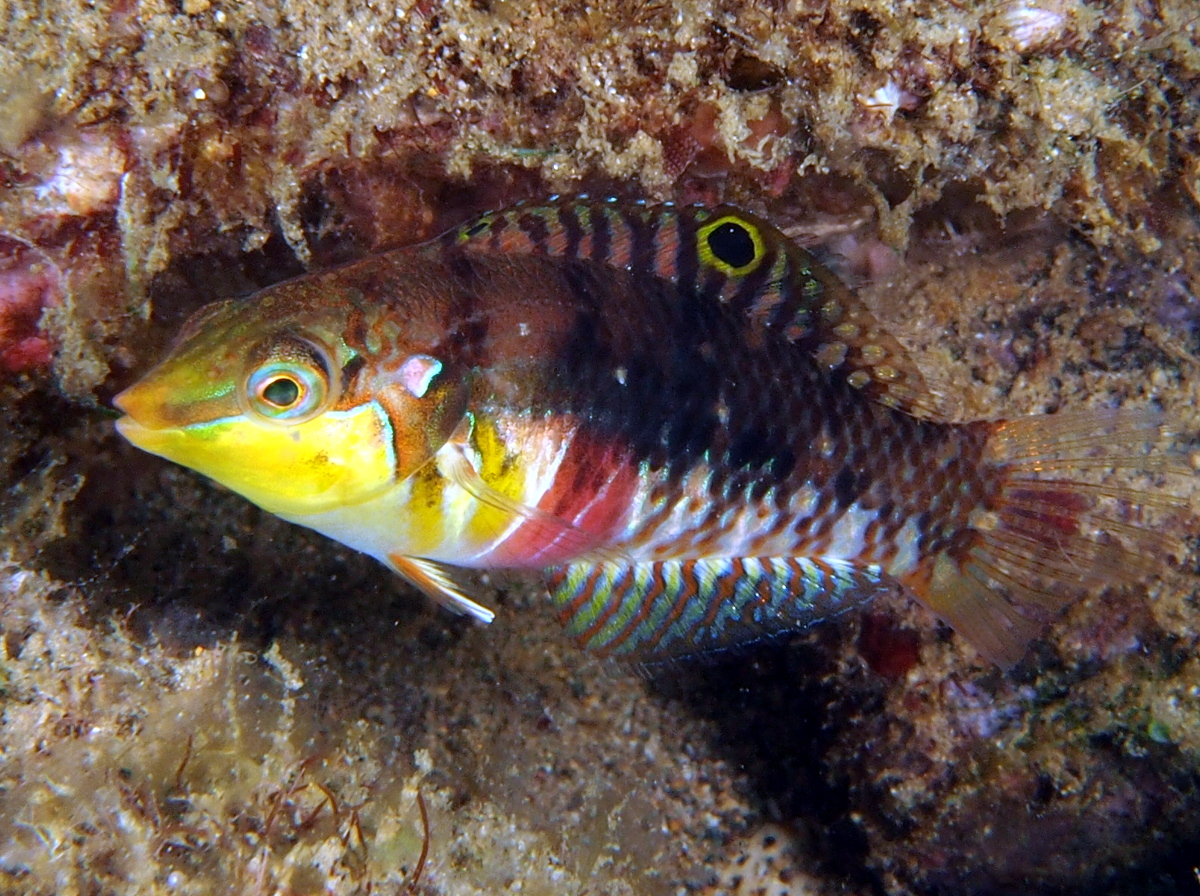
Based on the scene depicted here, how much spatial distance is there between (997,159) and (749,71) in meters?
1.00

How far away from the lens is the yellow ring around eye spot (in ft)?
8.05

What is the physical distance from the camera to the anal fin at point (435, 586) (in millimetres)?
2383

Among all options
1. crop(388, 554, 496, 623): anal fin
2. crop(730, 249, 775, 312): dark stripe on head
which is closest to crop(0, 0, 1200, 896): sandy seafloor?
crop(730, 249, 775, 312): dark stripe on head

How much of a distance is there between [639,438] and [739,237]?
762 millimetres

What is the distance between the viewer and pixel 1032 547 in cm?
281

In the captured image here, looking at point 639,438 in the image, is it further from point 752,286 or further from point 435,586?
point 435,586

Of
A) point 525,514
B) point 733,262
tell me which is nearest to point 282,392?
point 525,514

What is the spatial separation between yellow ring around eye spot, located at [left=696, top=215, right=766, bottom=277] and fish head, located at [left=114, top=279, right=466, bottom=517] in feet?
3.13

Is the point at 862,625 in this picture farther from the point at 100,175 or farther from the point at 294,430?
the point at 100,175

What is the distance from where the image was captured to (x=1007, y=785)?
323 centimetres

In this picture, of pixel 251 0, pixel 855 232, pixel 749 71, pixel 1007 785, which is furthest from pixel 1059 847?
pixel 251 0

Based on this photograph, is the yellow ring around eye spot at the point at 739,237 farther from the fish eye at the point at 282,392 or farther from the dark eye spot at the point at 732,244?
the fish eye at the point at 282,392

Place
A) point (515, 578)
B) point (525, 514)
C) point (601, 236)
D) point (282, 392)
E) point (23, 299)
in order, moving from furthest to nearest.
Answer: point (515, 578) → point (23, 299) → point (601, 236) → point (525, 514) → point (282, 392)

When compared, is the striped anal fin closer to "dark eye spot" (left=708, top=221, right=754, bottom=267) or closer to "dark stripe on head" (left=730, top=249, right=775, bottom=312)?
"dark stripe on head" (left=730, top=249, right=775, bottom=312)
